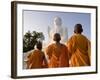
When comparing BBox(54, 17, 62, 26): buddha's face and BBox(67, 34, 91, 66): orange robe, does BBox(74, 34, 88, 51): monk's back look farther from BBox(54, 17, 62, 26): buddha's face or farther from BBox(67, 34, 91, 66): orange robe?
BBox(54, 17, 62, 26): buddha's face

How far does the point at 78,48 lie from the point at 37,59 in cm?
41

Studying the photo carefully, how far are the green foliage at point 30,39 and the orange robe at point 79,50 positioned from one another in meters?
0.28

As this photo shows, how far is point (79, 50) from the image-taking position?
232cm

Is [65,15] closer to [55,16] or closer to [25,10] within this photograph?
[55,16]

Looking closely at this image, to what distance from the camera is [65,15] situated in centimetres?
225

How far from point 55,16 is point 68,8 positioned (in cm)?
14

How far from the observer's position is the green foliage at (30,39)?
2092 millimetres

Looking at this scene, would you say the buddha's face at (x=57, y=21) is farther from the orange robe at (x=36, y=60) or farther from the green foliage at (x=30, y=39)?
the orange robe at (x=36, y=60)

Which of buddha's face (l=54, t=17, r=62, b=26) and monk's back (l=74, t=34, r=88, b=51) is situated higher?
buddha's face (l=54, t=17, r=62, b=26)

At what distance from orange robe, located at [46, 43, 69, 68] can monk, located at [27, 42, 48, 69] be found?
0.05 m

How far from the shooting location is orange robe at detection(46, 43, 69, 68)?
219cm

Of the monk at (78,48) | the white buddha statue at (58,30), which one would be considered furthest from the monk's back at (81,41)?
the white buddha statue at (58,30)

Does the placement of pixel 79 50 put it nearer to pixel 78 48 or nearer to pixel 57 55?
pixel 78 48

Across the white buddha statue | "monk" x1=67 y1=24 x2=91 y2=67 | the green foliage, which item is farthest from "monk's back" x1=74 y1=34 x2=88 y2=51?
the green foliage
